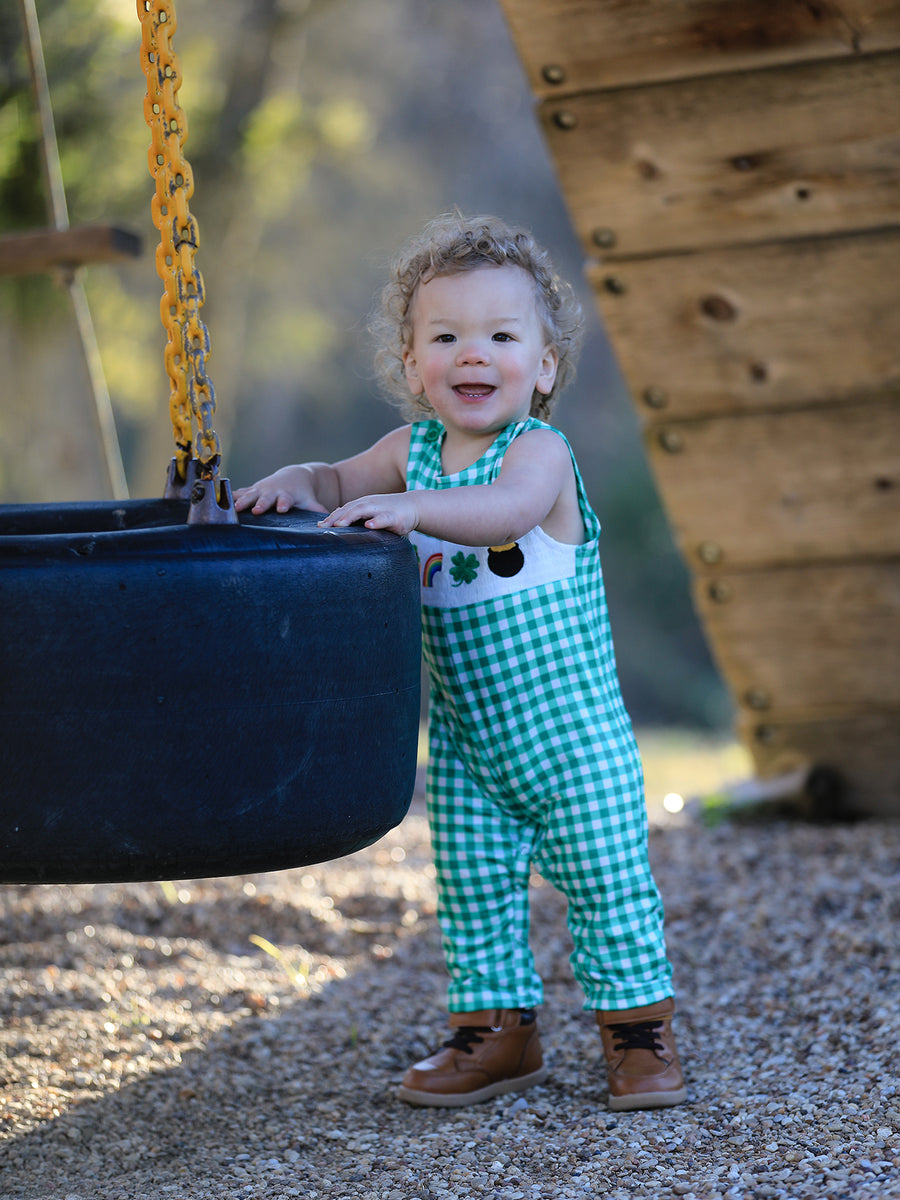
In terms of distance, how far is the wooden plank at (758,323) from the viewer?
8.93 ft

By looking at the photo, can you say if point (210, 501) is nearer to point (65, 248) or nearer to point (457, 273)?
point (457, 273)

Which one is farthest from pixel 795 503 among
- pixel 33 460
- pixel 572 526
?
pixel 33 460

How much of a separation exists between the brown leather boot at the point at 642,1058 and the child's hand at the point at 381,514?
798 mm

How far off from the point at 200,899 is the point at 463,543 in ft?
5.26

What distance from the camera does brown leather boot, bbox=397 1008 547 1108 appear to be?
1932 mm

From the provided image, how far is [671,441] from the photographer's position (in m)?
3.07

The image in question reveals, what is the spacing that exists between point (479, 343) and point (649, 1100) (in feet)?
3.48

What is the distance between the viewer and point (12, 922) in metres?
2.77

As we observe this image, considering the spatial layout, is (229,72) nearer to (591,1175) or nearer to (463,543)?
(463,543)

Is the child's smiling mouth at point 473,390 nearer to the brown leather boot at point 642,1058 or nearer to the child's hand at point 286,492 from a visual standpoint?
the child's hand at point 286,492

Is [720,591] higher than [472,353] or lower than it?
lower

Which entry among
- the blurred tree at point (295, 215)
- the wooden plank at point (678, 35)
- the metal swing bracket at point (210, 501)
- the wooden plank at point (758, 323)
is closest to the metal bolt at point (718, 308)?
the wooden plank at point (758, 323)

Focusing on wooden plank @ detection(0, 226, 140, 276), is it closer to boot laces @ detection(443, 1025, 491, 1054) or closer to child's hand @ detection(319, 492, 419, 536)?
child's hand @ detection(319, 492, 419, 536)

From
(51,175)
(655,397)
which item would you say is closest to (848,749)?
(655,397)
